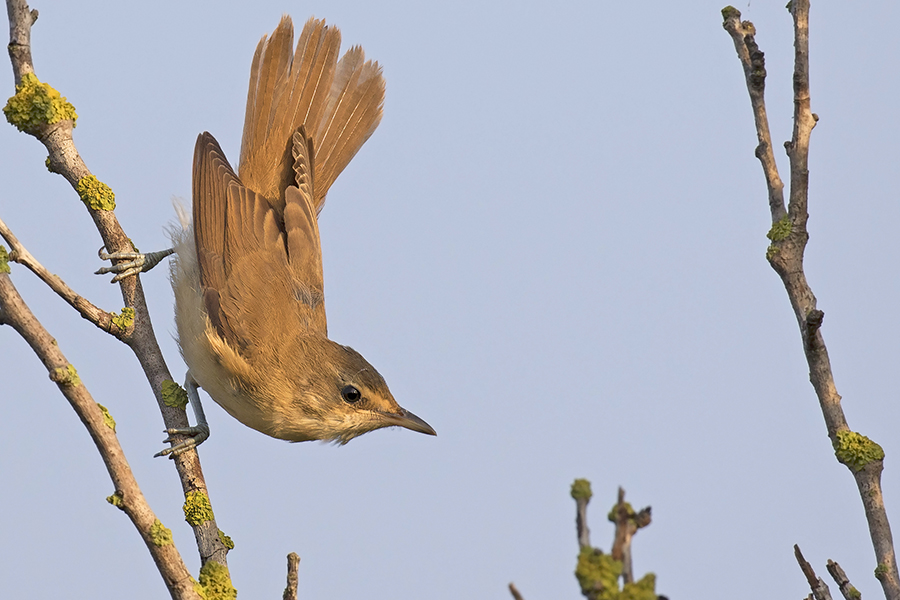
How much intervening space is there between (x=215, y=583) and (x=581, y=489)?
201 cm

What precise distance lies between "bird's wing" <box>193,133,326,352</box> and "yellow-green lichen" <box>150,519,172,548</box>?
1821 millimetres

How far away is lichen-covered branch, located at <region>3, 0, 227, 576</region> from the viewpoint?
3654 millimetres

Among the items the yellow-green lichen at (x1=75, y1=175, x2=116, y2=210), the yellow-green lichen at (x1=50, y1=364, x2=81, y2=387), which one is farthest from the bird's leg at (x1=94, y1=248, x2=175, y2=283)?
the yellow-green lichen at (x1=50, y1=364, x2=81, y2=387)

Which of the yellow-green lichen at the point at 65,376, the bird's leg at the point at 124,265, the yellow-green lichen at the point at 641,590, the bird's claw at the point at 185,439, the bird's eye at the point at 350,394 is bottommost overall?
the yellow-green lichen at the point at 641,590

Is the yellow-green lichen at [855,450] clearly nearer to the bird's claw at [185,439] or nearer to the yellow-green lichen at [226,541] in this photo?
the yellow-green lichen at [226,541]

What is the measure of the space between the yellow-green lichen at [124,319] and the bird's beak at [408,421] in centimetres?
133

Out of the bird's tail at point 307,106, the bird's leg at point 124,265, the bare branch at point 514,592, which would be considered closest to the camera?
the bare branch at point 514,592

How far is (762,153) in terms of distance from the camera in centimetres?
269

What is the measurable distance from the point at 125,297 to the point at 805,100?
9.58 ft

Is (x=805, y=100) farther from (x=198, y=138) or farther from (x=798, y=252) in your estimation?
(x=198, y=138)

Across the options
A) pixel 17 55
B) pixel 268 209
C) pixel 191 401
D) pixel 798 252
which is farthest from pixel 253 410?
pixel 798 252

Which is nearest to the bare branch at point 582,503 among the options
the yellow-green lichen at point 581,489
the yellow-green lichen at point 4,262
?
the yellow-green lichen at point 581,489

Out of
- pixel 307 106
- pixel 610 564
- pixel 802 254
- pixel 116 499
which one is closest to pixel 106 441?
pixel 116 499

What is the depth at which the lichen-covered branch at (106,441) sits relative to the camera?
2859mm
